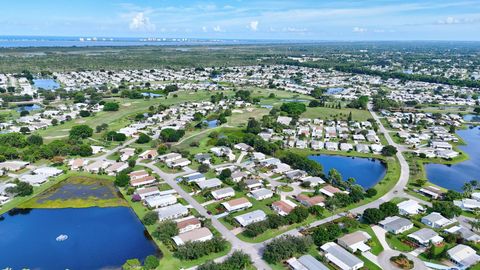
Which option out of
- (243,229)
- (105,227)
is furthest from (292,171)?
(105,227)

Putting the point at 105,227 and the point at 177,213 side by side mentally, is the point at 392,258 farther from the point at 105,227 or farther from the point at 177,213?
the point at 105,227

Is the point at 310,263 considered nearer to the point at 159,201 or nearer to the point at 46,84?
the point at 159,201

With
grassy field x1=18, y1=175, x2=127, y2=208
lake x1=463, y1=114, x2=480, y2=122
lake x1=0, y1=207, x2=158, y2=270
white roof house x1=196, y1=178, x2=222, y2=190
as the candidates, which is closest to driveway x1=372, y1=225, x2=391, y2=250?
white roof house x1=196, y1=178, x2=222, y2=190

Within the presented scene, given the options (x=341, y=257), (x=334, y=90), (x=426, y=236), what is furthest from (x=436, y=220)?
(x=334, y=90)

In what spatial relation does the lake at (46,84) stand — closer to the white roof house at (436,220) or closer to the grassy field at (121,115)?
the grassy field at (121,115)

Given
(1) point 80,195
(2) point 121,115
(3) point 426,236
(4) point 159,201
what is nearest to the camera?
(3) point 426,236

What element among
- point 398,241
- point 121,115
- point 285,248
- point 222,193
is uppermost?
point 121,115

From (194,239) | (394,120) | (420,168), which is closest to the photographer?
(194,239)
